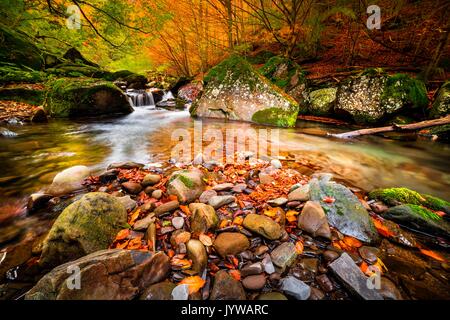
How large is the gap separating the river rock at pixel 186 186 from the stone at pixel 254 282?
107 centimetres

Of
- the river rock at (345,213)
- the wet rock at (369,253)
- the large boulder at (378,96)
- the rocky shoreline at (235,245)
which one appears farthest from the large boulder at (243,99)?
the wet rock at (369,253)

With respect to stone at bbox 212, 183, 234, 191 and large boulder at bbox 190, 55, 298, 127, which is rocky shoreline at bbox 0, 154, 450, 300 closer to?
stone at bbox 212, 183, 234, 191

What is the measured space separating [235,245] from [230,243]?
1.7 inches

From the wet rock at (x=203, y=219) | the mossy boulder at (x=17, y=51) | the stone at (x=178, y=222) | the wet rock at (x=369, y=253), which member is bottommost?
the wet rock at (x=369, y=253)

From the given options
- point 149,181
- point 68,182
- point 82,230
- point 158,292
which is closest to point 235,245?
point 158,292

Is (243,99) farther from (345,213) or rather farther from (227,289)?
(227,289)

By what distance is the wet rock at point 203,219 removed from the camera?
1888 millimetres

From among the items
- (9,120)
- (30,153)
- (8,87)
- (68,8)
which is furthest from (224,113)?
(8,87)

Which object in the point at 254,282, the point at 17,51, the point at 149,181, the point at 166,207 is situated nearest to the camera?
the point at 254,282

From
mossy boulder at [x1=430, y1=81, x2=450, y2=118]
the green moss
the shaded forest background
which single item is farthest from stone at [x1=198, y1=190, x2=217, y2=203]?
mossy boulder at [x1=430, y1=81, x2=450, y2=118]

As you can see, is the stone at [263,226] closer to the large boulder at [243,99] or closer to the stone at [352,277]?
the stone at [352,277]

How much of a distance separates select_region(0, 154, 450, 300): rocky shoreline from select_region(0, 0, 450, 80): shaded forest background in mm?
3344

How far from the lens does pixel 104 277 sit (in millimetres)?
1345

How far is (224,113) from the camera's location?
801 centimetres
